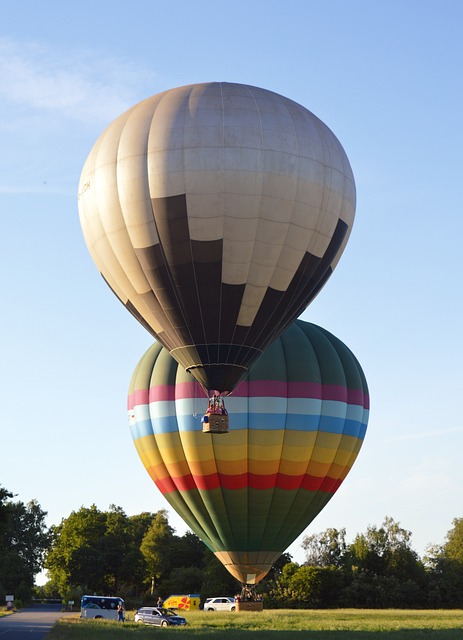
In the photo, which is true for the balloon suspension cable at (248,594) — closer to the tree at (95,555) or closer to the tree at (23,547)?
the tree at (95,555)

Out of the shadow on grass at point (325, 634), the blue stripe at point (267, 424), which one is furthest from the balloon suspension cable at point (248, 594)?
the shadow on grass at point (325, 634)

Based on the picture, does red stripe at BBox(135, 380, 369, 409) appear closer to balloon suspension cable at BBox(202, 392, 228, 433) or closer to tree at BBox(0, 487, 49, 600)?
balloon suspension cable at BBox(202, 392, 228, 433)

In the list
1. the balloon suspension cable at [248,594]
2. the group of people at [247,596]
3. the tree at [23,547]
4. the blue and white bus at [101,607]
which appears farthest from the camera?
the tree at [23,547]

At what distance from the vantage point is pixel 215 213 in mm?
29688

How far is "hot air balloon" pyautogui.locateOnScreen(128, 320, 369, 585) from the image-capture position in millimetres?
39125

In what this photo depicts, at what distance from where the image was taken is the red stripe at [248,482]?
39.2 meters

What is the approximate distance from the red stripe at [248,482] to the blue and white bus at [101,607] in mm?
10033

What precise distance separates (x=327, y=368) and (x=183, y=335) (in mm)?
11330

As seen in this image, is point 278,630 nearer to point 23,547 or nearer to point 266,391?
point 266,391

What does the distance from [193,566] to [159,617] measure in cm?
3959

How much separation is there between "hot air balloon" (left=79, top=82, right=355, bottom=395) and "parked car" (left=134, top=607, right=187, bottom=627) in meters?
11.9

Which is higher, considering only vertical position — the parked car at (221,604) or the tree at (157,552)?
the tree at (157,552)

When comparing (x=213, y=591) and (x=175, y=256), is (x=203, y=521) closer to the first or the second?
(x=175, y=256)

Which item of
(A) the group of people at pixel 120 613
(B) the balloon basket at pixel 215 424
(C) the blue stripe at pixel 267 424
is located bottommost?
(A) the group of people at pixel 120 613
